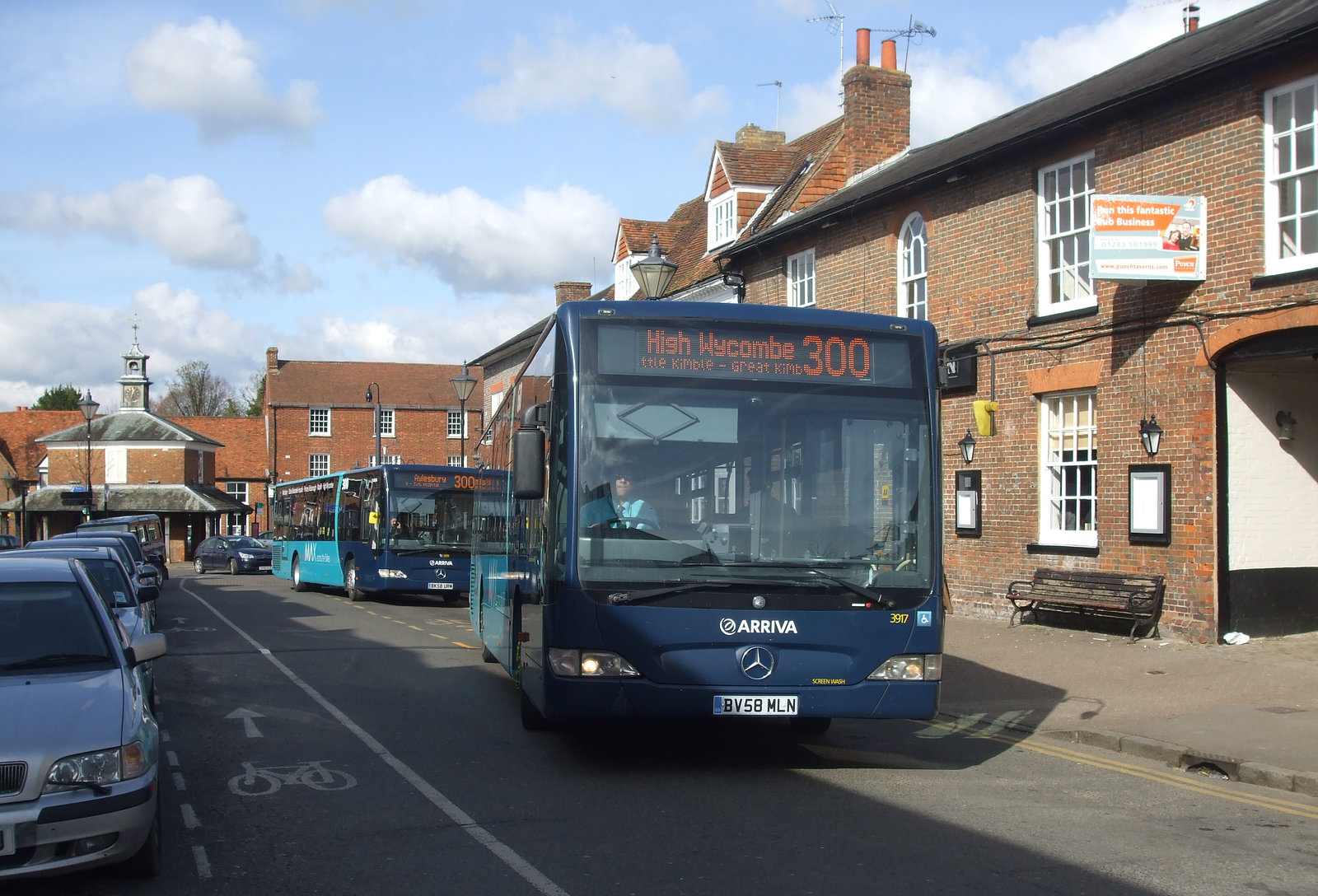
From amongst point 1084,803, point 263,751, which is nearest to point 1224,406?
point 1084,803

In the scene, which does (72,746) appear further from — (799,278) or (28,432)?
(28,432)

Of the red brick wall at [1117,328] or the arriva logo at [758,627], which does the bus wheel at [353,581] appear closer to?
the red brick wall at [1117,328]

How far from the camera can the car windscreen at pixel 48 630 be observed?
251 inches

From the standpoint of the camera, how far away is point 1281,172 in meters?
14.0

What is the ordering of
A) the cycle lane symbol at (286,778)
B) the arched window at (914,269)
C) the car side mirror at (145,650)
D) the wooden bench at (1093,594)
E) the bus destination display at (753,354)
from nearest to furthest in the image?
the car side mirror at (145,650) < the cycle lane symbol at (286,778) < the bus destination display at (753,354) < the wooden bench at (1093,594) < the arched window at (914,269)

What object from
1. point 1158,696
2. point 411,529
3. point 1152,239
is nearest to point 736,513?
point 1158,696

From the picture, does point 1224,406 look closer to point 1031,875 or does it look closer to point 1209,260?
point 1209,260

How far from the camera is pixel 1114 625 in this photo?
1603cm

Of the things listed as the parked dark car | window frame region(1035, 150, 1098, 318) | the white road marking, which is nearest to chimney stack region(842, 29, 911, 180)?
window frame region(1035, 150, 1098, 318)

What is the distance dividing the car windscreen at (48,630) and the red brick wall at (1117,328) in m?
12.5

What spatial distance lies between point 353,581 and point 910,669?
2123cm

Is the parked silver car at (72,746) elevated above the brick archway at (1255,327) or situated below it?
below

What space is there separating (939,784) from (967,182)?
42.9 feet

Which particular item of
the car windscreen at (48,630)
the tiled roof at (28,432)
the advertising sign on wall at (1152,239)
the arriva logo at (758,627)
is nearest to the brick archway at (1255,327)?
the advertising sign on wall at (1152,239)
